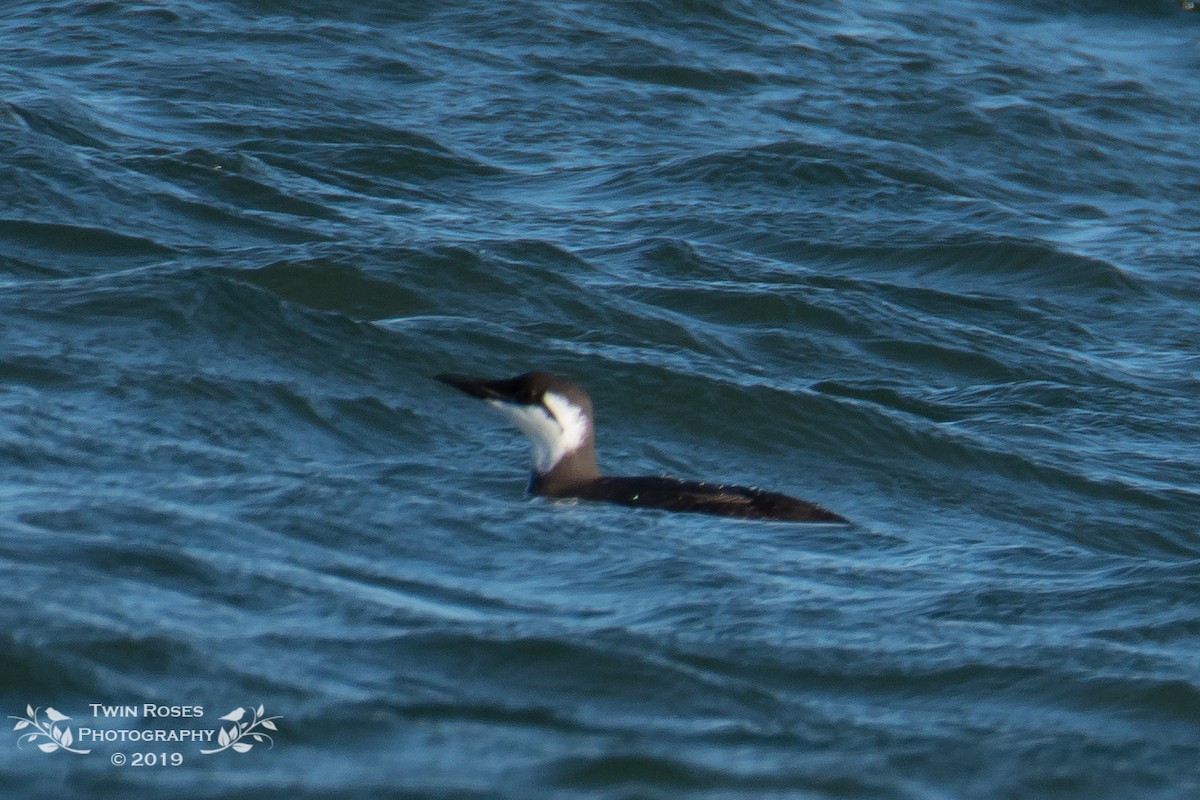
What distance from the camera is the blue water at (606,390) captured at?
5.65m

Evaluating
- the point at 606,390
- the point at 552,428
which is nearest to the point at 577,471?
the point at 552,428

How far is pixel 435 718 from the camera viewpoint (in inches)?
217

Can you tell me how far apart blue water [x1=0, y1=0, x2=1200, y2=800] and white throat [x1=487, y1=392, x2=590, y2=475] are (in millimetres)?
201

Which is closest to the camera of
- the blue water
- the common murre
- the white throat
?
the blue water

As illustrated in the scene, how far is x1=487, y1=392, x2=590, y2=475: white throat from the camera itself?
825 centimetres

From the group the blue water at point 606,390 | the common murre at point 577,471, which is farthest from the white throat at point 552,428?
the blue water at point 606,390

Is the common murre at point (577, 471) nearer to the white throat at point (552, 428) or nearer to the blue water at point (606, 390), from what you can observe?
the white throat at point (552, 428)

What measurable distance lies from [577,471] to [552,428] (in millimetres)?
204

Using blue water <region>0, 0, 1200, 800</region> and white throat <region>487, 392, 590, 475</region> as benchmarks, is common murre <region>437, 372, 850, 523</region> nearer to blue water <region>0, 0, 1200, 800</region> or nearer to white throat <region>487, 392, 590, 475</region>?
white throat <region>487, 392, 590, 475</region>

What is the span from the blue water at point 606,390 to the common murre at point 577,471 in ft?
0.55

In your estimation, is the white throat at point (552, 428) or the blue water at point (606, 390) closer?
the blue water at point (606, 390)

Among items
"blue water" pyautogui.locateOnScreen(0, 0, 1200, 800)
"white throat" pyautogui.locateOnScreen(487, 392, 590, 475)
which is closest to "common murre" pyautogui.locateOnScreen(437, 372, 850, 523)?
"white throat" pyautogui.locateOnScreen(487, 392, 590, 475)

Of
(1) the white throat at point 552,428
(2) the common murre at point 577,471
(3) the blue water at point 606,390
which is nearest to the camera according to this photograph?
(3) the blue water at point 606,390

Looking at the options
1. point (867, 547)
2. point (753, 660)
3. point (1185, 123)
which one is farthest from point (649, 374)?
point (1185, 123)
